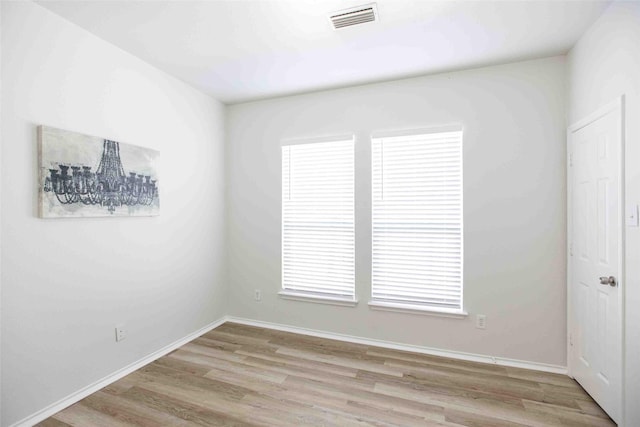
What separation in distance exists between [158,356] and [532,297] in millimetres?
3653

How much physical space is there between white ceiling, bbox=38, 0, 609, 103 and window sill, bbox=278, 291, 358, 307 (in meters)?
2.45

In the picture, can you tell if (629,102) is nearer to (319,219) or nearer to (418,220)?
(418,220)

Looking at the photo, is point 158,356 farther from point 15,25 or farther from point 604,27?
point 604,27

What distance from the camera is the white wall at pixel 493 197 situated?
262 centimetres

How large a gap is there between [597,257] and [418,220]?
1382 millimetres

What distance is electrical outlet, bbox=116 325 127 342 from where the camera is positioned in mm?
2533

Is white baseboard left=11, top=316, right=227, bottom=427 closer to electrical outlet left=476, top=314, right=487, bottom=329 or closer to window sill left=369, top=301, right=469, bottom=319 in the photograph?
window sill left=369, top=301, right=469, bottom=319

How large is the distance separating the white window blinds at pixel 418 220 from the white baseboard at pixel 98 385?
86.6 inches

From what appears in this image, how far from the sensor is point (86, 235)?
7.57ft

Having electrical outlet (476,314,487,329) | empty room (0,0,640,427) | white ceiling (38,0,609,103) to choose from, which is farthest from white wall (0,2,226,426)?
electrical outlet (476,314,487,329)

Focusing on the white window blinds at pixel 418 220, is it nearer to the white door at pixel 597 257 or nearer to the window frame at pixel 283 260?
the window frame at pixel 283 260

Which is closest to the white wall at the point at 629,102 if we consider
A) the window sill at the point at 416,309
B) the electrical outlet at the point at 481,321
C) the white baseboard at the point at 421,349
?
the white baseboard at the point at 421,349

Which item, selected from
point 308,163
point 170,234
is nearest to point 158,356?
point 170,234

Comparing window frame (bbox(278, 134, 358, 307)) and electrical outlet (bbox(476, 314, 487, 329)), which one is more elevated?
window frame (bbox(278, 134, 358, 307))
